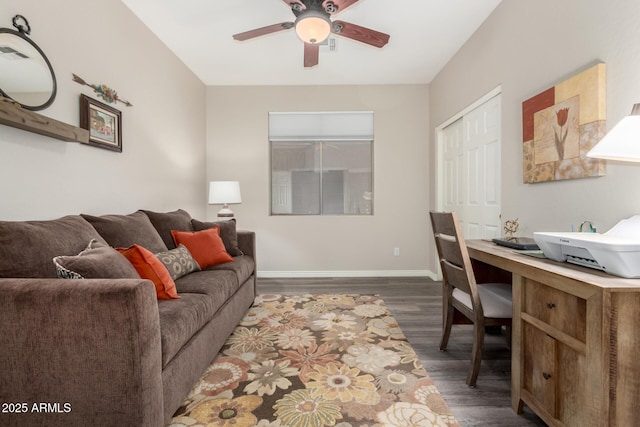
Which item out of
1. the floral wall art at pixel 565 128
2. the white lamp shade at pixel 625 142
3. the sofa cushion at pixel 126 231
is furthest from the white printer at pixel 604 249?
the sofa cushion at pixel 126 231

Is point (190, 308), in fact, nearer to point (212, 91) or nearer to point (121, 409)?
point (121, 409)

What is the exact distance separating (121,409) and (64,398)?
0.22 meters

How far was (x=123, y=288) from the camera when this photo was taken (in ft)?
3.75

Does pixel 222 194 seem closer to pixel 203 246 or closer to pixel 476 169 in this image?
pixel 203 246

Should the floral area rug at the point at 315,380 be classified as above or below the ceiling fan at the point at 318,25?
below

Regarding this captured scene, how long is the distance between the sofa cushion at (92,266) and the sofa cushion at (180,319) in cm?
27

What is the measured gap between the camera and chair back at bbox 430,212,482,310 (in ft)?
5.79

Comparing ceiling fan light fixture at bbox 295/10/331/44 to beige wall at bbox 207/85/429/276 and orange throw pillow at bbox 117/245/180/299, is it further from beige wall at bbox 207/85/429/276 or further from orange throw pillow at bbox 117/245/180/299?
beige wall at bbox 207/85/429/276

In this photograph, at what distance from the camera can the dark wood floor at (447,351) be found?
5.15 ft

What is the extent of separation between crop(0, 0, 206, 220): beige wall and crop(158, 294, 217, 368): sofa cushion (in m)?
1.02

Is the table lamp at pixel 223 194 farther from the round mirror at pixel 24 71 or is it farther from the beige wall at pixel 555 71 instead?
the beige wall at pixel 555 71

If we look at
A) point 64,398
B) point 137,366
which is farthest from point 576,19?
point 64,398

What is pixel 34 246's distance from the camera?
4.63 ft

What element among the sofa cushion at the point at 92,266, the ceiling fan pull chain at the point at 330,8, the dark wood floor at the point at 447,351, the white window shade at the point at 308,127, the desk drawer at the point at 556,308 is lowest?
the dark wood floor at the point at 447,351
